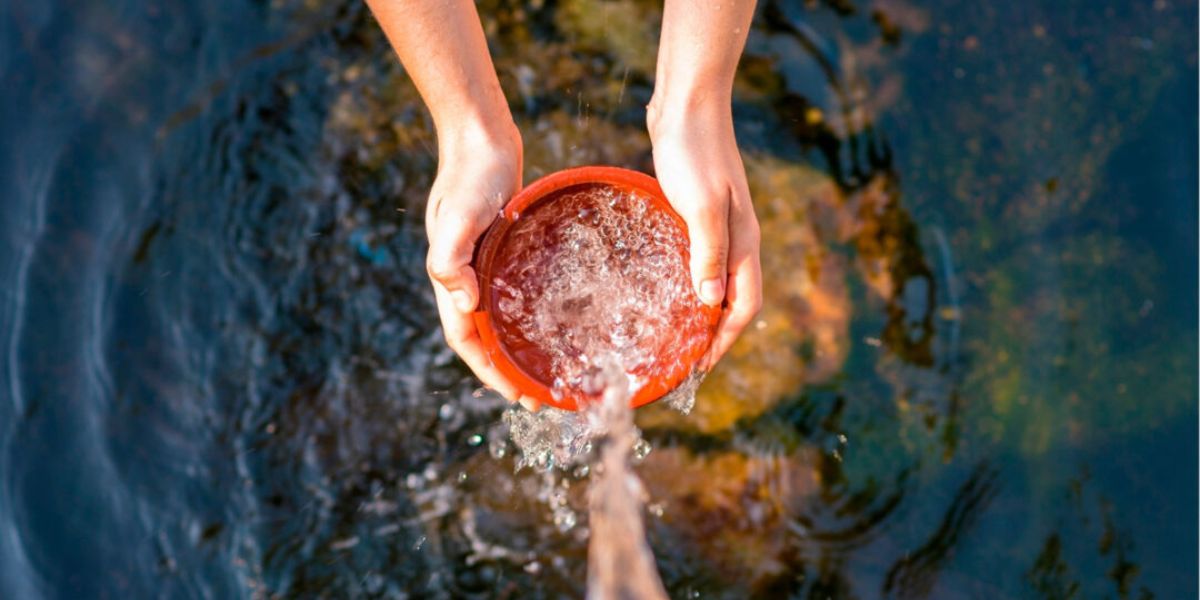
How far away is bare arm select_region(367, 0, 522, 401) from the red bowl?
32 mm

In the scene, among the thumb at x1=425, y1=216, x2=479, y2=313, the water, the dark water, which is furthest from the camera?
the dark water

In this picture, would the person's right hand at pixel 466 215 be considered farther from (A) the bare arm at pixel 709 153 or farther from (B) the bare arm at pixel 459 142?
(A) the bare arm at pixel 709 153

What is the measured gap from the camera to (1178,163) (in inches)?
105

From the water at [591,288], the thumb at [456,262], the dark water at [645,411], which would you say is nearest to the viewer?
the thumb at [456,262]

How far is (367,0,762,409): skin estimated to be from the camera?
1842mm

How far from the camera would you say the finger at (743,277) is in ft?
6.50

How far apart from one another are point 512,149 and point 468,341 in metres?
0.44

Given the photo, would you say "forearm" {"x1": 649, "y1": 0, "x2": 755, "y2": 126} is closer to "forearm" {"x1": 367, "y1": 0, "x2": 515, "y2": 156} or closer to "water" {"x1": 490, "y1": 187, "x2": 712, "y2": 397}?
"water" {"x1": 490, "y1": 187, "x2": 712, "y2": 397}

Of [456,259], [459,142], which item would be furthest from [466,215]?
[459,142]

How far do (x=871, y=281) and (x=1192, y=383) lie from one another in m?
0.94

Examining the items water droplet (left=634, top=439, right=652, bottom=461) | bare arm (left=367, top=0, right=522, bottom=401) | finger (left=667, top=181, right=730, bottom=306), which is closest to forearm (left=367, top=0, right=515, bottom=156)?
bare arm (left=367, top=0, right=522, bottom=401)

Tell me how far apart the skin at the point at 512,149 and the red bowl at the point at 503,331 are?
0.10ft

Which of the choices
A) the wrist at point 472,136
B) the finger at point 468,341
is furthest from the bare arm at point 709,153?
the finger at point 468,341

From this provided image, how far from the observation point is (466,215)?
1841 millimetres
